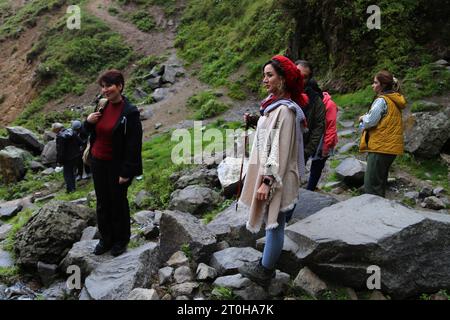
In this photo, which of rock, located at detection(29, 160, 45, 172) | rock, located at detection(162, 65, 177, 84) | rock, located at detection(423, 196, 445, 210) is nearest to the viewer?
rock, located at detection(423, 196, 445, 210)

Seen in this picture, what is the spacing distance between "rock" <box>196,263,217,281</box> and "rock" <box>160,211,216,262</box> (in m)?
0.29

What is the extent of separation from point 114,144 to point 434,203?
5477 millimetres

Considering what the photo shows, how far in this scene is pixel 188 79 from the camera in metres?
24.6

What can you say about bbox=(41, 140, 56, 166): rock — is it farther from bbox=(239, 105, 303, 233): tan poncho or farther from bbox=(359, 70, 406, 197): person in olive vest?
bbox=(239, 105, 303, 233): tan poncho

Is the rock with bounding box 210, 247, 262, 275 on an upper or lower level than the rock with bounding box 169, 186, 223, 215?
upper

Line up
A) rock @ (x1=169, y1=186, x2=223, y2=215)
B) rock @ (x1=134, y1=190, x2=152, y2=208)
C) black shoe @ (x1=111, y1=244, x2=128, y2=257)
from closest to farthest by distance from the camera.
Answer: black shoe @ (x1=111, y1=244, x2=128, y2=257)
rock @ (x1=169, y1=186, x2=223, y2=215)
rock @ (x1=134, y1=190, x2=152, y2=208)

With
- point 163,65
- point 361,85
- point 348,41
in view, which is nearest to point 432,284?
point 361,85

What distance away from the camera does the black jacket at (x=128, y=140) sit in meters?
5.73

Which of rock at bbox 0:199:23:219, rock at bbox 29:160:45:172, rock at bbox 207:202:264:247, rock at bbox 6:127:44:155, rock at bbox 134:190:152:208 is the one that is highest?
rock at bbox 207:202:264:247

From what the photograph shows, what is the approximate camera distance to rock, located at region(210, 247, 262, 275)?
558 cm

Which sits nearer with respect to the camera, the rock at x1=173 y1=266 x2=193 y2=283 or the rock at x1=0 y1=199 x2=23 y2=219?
the rock at x1=173 y1=266 x2=193 y2=283

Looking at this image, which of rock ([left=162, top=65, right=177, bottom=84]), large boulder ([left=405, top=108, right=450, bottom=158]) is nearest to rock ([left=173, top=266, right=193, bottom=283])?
large boulder ([left=405, top=108, right=450, bottom=158])

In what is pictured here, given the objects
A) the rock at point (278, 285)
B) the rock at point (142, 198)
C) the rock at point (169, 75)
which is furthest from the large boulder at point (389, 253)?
the rock at point (169, 75)

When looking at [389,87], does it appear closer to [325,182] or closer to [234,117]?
[325,182]
